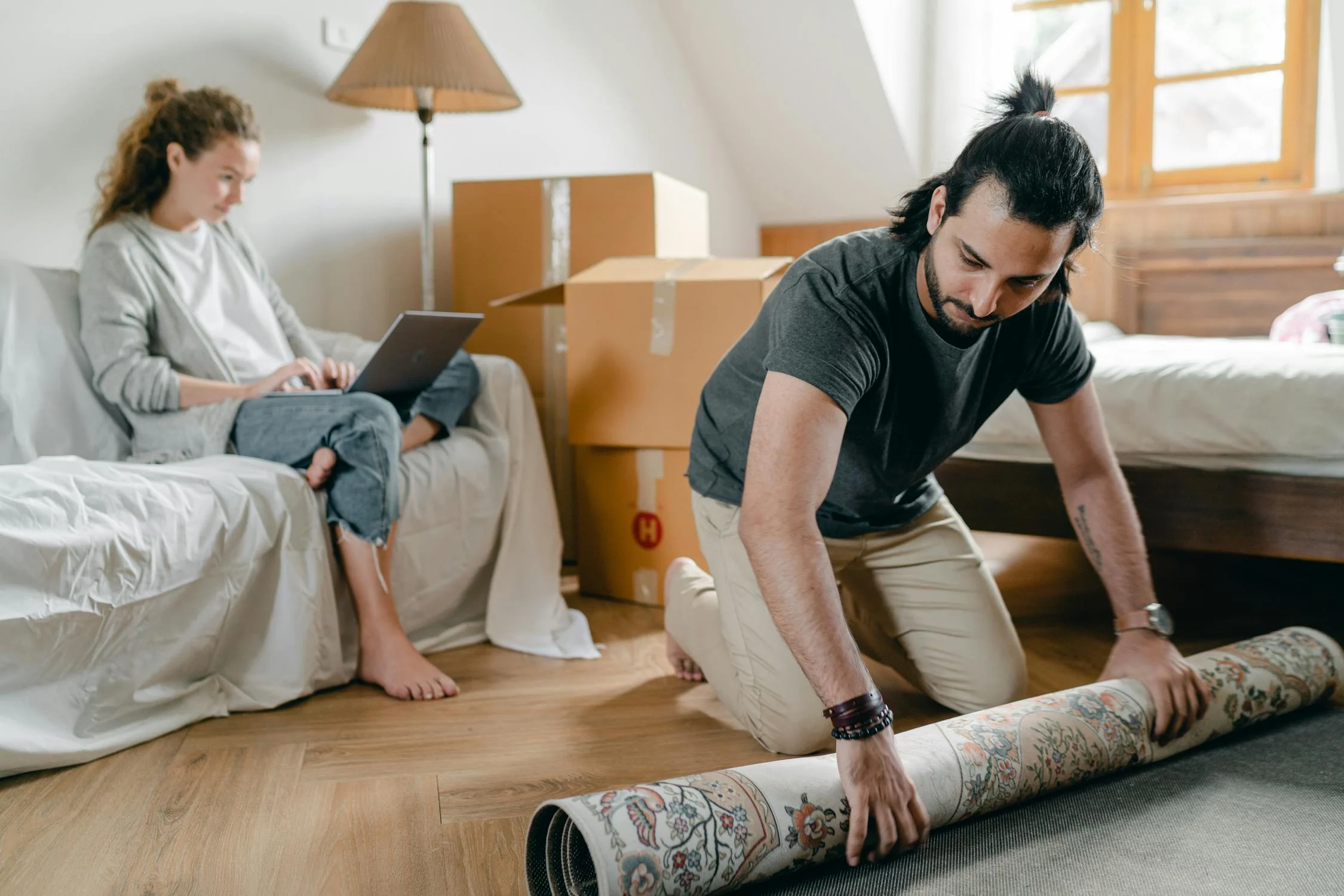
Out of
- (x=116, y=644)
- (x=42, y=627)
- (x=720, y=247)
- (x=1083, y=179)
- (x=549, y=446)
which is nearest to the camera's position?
(x=1083, y=179)

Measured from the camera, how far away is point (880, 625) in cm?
162

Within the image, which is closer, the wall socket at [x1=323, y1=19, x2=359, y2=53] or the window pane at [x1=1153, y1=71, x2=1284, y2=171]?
the wall socket at [x1=323, y1=19, x2=359, y2=53]

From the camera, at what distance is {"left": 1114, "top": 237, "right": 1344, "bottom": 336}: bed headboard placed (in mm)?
3279

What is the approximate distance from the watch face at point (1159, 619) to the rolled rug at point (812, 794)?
0.07 m

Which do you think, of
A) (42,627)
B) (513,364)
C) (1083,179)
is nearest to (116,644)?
(42,627)

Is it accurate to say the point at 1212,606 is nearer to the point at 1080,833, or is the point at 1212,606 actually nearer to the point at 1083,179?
the point at 1080,833

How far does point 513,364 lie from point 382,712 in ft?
2.72

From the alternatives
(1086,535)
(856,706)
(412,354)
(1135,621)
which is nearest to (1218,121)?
(1086,535)

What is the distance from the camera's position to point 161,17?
7.07 feet

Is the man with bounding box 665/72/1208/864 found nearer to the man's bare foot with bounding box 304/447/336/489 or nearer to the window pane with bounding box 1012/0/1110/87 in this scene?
the man's bare foot with bounding box 304/447/336/489

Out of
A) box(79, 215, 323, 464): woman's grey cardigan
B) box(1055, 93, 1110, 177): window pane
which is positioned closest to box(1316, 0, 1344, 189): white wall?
box(1055, 93, 1110, 177): window pane

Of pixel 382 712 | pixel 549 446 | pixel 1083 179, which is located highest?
pixel 1083 179

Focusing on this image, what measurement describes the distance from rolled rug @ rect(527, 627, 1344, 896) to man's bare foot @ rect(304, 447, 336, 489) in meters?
0.88

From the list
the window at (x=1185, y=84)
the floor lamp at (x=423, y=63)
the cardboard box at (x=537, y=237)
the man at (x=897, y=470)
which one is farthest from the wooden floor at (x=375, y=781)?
the window at (x=1185, y=84)
